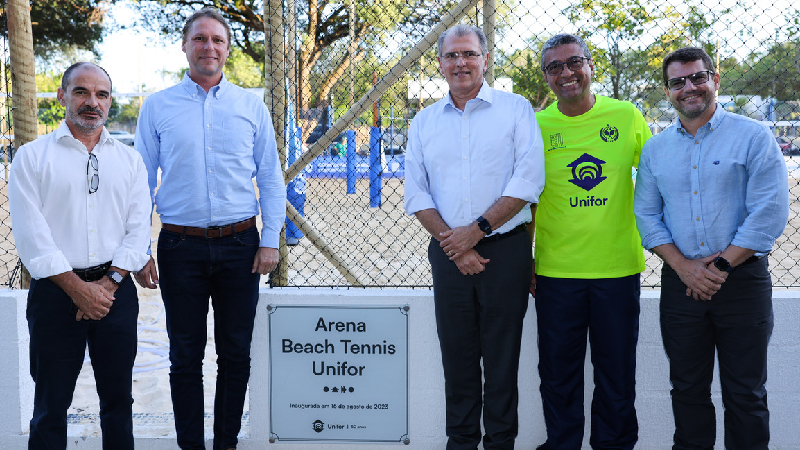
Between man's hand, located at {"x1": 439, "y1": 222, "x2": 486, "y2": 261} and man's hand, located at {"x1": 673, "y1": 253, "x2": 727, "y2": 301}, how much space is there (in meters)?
0.86

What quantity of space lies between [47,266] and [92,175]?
16.2 inches

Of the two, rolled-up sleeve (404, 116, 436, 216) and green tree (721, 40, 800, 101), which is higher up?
green tree (721, 40, 800, 101)

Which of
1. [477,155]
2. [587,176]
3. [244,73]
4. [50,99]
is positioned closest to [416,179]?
[477,155]

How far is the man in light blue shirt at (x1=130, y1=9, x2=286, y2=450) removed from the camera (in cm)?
312

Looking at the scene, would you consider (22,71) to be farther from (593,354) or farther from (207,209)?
(593,354)

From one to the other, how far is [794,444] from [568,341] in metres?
1.52

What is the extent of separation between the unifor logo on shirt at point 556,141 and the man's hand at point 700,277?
745 mm

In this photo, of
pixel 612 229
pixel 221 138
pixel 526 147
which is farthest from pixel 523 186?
pixel 221 138

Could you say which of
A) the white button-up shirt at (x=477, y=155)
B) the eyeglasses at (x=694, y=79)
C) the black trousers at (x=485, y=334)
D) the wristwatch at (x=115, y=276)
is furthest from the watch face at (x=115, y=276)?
the eyeglasses at (x=694, y=79)

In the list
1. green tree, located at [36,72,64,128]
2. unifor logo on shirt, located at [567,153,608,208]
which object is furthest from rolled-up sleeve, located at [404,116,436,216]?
green tree, located at [36,72,64,128]

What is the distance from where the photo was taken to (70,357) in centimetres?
276

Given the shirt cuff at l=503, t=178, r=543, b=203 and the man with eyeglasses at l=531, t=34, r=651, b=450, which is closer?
A: the shirt cuff at l=503, t=178, r=543, b=203

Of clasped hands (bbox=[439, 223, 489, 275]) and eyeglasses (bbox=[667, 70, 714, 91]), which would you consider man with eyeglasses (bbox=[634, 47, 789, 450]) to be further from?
clasped hands (bbox=[439, 223, 489, 275])

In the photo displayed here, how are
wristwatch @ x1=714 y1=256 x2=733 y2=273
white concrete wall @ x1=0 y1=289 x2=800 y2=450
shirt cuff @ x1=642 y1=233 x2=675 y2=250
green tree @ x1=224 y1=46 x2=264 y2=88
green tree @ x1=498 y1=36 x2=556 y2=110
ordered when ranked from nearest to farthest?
wristwatch @ x1=714 y1=256 x2=733 y2=273
shirt cuff @ x1=642 y1=233 x2=675 y2=250
white concrete wall @ x1=0 y1=289 x2=800 y2=450
green tree @ x1=498 y1=36 x2=556 y2=110
green tree @ x1=224 y1=46 x2=264 y2=88
